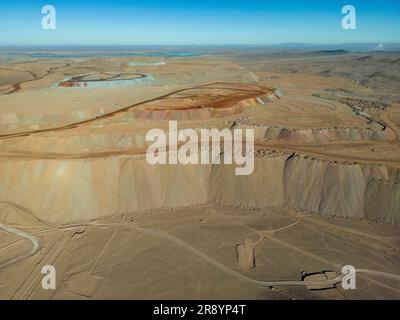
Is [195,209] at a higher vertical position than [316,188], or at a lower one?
lower

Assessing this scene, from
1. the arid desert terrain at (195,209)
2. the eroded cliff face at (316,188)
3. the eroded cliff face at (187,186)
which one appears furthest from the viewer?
the eroded cliff face at (187,186)

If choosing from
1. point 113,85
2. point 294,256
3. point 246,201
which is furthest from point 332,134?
point 113,85

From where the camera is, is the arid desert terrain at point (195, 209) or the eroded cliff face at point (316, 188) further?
the eroded cliff face at point (316, 188)

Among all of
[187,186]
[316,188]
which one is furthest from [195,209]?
[316,188]

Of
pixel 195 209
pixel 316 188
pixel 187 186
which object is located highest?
pixel 316 188

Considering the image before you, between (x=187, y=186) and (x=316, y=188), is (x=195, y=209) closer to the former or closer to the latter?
(x=187, y=186)
